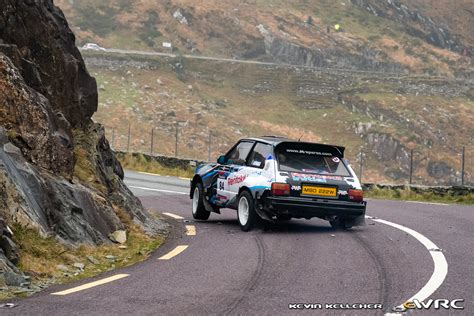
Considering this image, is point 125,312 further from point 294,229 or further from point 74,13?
point 74,13

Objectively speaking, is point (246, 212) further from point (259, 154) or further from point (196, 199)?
point (196, 199)

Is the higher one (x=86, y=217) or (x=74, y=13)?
(x=74, y=13)

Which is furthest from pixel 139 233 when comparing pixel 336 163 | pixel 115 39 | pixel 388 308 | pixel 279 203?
→ pixel 115 39

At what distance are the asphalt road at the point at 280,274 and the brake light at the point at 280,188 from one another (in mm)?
735

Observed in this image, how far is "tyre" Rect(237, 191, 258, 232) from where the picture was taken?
45.1ft

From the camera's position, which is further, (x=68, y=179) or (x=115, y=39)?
(x=115, y=39)

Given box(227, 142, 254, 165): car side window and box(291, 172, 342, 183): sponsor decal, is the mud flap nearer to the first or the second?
box(291, 172, 342, 183): sponsor decal

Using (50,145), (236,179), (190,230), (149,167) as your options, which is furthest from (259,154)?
(149,167)

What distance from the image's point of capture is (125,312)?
23.3ft

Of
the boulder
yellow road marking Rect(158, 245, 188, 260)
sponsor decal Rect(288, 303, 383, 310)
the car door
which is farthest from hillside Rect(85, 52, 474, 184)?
sponsor decal Rect(288, 303, 383, 310)

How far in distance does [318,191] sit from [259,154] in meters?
1.43

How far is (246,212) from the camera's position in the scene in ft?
46.3

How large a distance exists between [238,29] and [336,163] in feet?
307

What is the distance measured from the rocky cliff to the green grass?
11958 millimetres
